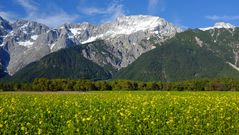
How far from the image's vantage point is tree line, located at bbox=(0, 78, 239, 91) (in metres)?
134

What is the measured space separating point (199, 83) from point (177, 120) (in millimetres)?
142051

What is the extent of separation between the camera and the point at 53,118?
2212 centimetres

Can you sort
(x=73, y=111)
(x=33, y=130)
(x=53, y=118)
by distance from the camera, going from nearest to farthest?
(x=33, y=130) < (x=53, y=118) < (x=73, y=111)

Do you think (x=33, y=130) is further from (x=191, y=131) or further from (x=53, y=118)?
(x=191, y=131)

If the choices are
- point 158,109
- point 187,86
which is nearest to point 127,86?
point 187,86

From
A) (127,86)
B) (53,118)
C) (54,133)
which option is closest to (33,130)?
(54,133)

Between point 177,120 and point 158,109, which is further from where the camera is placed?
point 158,109

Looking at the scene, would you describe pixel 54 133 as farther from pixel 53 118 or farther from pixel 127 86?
pixel 127 86

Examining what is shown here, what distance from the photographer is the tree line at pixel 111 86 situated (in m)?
134

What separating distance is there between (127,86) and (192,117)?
122715 mm

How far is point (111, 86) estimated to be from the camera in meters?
143

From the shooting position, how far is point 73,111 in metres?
25.3

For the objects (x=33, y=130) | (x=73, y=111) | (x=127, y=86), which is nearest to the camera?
(x=33, y=130)

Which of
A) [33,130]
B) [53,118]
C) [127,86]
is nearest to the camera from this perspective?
[33,130]
